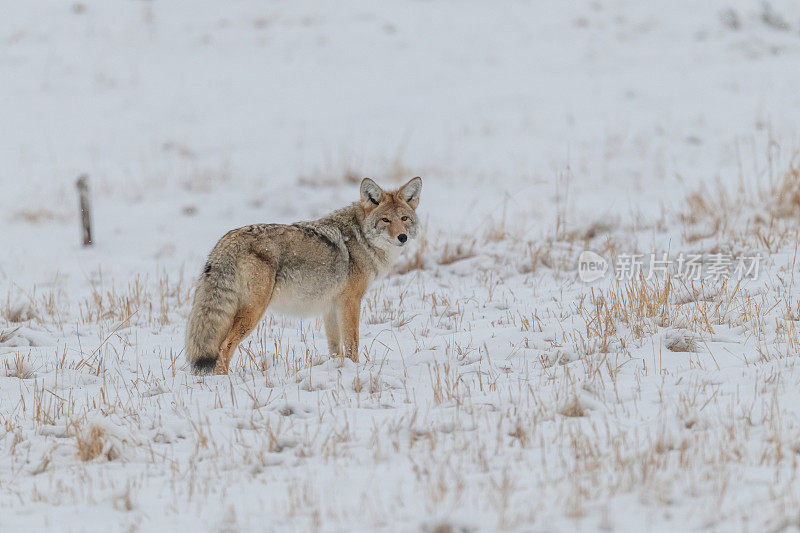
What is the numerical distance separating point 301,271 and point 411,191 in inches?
56.7

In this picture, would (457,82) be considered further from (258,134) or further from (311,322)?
(311,322)

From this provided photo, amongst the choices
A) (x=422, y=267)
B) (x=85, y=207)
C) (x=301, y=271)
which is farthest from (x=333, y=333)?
(x=85, y=207)

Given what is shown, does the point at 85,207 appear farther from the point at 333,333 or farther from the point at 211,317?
the point at 211,317

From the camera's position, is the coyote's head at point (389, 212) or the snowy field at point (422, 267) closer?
the snowy field at point (422, 267)

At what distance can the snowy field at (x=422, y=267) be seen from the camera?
4.10 meters

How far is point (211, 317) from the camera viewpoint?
6.01m

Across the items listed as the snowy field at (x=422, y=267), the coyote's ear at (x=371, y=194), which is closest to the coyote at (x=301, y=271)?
the coyote's ear at (x=371, y=194)

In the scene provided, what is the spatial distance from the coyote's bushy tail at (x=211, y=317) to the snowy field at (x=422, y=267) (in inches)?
7.7

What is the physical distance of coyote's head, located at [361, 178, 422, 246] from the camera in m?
7.07

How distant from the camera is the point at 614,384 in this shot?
5215 millimetres

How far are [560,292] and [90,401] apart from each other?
4770mm

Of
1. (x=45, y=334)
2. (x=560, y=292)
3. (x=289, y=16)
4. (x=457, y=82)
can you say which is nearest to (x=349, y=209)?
(x=560, y=292)

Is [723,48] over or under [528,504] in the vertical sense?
over

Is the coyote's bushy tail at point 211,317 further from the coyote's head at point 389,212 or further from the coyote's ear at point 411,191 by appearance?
the coyote's ear at point 411,191
